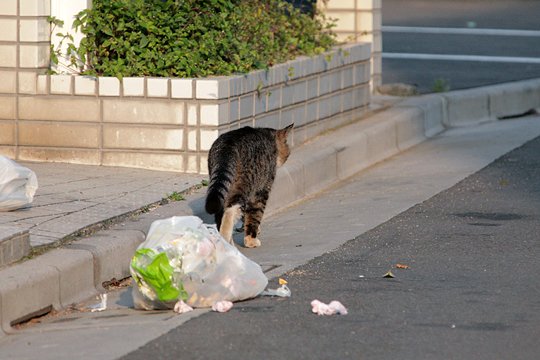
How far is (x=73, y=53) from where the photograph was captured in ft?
32.7

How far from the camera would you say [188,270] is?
20.7 feet

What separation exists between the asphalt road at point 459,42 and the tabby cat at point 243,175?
6775 mm

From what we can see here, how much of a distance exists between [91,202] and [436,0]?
19702 millimetres

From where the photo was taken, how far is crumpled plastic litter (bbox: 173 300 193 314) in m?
6.28

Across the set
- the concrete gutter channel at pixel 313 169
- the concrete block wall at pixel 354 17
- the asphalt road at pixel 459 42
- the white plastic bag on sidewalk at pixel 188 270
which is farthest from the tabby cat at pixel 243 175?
the asphalt road at pixel 459 42

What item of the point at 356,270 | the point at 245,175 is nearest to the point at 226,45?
the point at 245,175

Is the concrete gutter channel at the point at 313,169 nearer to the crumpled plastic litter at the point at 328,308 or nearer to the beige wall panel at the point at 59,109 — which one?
the crumpled plastic litter at the point at 328,308

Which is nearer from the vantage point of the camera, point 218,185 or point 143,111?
point 218,185

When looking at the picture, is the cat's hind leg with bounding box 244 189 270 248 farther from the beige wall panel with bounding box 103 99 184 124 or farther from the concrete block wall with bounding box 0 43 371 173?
the beige wall panel with bounding box 103 99 184 124

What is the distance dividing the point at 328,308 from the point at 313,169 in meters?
4.42

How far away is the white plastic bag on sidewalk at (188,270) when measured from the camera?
6.29 metres

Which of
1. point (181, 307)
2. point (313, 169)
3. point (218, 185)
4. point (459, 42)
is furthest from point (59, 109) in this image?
point (459, 42)

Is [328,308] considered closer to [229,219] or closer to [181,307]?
[181,307]

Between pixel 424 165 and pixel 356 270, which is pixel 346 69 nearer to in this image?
pixel 424 165
